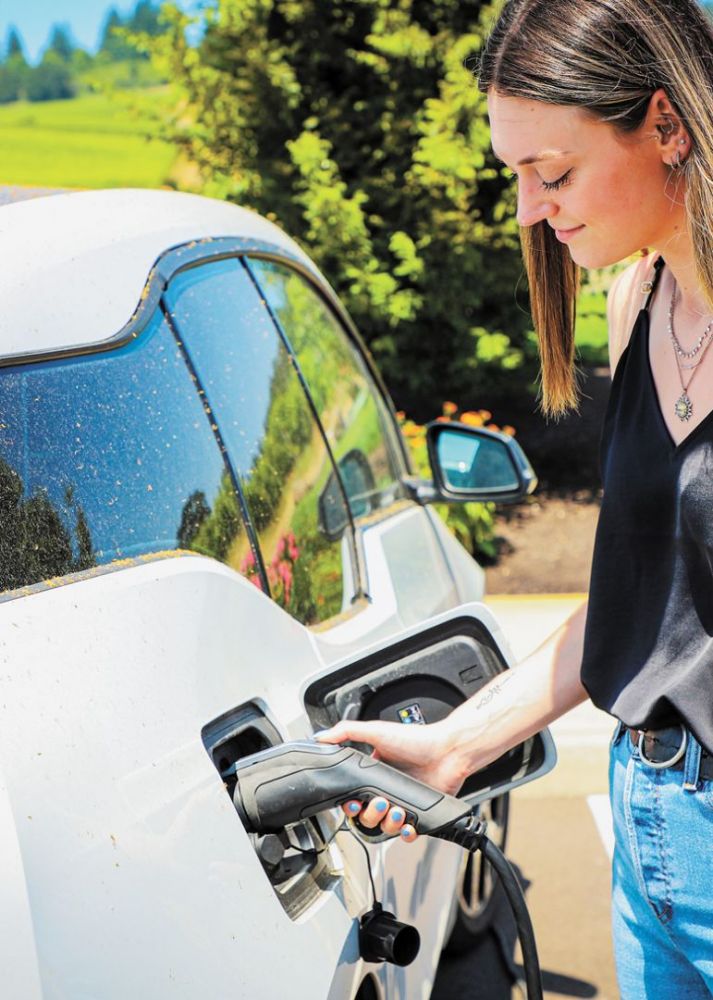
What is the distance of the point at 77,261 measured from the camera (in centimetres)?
163

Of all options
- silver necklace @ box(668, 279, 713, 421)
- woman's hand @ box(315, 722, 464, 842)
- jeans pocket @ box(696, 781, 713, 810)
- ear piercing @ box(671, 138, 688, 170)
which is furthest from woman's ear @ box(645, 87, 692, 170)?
woman's hand @ box(315, 722, 464, 842)

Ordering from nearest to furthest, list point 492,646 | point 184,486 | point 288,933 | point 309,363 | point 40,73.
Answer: point 288,933, point 184,486, point 492,646, point 309,363, point 40,73

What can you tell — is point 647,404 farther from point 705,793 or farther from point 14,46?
point 14,46

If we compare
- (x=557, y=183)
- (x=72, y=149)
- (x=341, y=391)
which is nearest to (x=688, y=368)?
(x=557, y=183)

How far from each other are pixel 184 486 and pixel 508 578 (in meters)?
5.36

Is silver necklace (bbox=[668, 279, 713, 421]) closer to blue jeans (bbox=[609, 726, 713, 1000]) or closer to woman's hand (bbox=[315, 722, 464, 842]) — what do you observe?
blue jeans (bbox=[609, 726, 713, 1000])

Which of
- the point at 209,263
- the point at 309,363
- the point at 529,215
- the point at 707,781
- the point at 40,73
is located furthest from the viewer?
the point at 40,73

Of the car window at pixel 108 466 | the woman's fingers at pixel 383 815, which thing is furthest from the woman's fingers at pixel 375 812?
the car window at pixel 108 466

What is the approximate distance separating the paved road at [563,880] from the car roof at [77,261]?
7.74 ft

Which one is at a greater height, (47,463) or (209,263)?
(209,263)

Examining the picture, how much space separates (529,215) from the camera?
1647mm

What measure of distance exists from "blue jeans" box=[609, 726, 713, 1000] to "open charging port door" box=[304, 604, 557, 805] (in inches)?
9.0

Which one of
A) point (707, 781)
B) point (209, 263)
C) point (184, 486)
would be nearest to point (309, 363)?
point (209, 263)

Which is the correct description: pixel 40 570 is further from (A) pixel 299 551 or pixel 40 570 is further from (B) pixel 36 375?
(A) pixel 299 551
